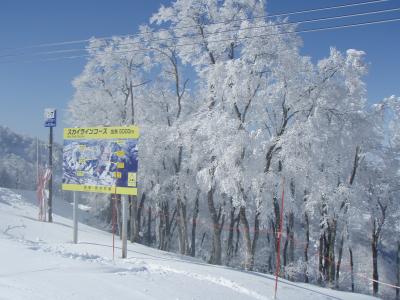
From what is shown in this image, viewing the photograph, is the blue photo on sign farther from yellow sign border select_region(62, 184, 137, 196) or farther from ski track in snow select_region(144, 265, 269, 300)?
ski track in snow select_region(144, 265, 269, 300)

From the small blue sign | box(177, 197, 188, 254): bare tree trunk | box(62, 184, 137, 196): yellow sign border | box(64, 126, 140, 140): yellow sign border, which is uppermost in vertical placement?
the small blue sign

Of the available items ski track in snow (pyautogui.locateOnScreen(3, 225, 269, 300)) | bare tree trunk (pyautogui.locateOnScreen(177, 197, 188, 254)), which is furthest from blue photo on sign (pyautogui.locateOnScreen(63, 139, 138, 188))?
bare tree trunk (pyautogui.locateOnScreen(177, 197, 188, 254))

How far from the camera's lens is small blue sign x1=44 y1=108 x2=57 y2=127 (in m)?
15.9

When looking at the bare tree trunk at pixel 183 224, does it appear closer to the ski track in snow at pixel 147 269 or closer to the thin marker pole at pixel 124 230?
the thin marker pole at pixel 124 230

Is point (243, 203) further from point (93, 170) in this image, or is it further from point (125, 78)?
point (125, 78)

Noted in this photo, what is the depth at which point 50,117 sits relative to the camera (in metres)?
16.0

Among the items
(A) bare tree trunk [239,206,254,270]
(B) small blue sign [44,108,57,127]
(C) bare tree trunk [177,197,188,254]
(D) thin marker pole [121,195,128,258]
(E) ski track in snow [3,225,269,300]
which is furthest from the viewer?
(C) bare tree trunk [177,197,188,254]

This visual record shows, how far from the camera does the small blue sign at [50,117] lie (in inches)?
627

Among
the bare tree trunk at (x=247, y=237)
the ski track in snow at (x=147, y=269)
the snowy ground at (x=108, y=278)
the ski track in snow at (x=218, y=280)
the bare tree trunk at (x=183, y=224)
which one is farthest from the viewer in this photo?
the bare tree trunk at (x=183, y=224)

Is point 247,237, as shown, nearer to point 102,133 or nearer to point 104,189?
point 104,189

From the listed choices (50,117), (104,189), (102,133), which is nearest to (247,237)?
(104,189)

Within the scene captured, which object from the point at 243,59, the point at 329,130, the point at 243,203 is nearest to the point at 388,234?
the point at 329,130

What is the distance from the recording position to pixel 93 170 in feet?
41.1

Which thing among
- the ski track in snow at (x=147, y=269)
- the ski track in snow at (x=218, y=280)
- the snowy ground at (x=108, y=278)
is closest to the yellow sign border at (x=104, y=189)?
the snowy ground at (x=108, y=278)
